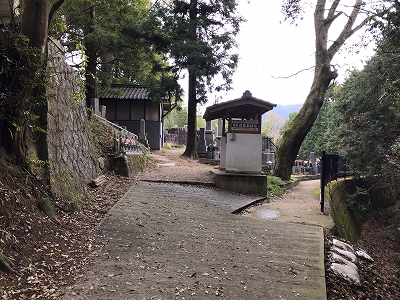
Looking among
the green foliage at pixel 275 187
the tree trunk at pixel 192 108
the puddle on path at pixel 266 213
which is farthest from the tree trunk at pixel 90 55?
the puddle on path at pixel 266 213

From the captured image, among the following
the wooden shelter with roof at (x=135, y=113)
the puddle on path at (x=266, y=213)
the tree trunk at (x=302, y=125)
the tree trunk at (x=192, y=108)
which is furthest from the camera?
the wooden shelter with roof at (x=135, y=113)

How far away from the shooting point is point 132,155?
11781mm

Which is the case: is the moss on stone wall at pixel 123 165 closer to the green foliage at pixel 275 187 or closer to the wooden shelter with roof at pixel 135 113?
the green foliage at pixel 275 187

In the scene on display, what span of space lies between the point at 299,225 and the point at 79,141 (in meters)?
5.72

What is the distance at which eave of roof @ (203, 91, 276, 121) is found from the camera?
10.6 m

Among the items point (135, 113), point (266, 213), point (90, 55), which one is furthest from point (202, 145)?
point (266, 213)

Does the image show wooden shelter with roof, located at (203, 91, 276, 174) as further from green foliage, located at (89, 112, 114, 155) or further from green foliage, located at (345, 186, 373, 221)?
green foliage, located at (345, 186, 373, 221)

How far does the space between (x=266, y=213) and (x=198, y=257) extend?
3.88 m

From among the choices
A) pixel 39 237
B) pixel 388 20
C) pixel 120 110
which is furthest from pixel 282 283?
pixel 120 110

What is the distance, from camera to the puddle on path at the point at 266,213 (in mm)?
7967

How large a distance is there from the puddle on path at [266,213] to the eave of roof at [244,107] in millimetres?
3619

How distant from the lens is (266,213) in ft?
27.4

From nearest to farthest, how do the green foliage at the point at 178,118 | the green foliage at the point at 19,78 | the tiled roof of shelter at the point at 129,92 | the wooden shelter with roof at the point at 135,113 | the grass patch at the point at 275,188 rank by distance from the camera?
the green foliage at the point at 19,78 < the grass patch at the point at 275,188 < the tiled roof of shelter at the point at 129,92 < the wooden shelter with roof at the point at 135,113 < the green foliage at the point at 178,118

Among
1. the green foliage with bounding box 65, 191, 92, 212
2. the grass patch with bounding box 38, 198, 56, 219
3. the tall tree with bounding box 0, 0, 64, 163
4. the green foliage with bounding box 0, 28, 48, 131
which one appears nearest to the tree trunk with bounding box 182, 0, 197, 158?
the green foliage with bounding box 65, 191, 92, 212
